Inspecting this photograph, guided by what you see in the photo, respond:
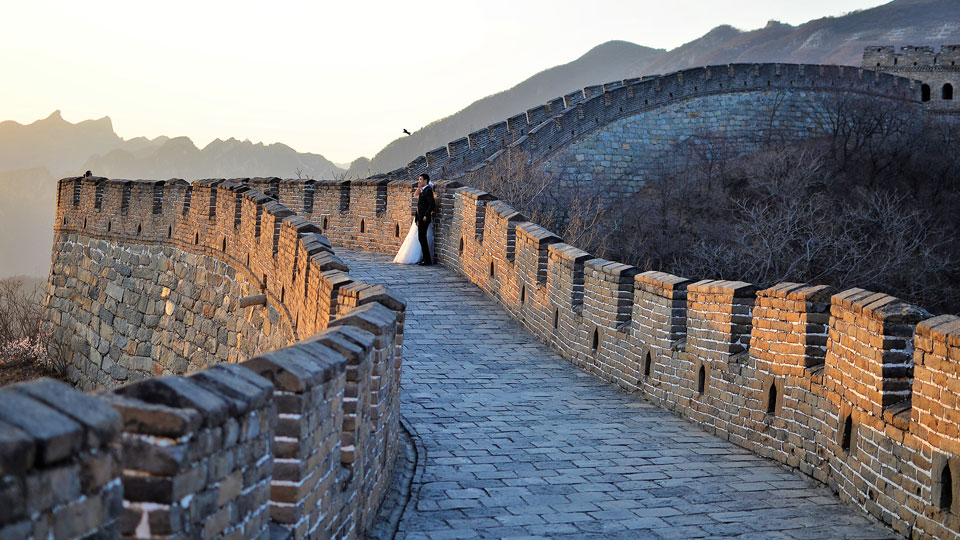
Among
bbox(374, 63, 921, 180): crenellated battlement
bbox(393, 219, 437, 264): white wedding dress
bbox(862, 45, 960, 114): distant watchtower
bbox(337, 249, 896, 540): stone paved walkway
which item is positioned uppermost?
bbox(862, 45, 960, 114): distant watchtower

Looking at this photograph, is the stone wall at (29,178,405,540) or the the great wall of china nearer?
the stone wall at (29,178,405,540)

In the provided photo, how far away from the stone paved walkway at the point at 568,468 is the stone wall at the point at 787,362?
0.60 ft

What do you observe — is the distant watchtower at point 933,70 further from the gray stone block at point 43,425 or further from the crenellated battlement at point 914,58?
the gray stone block at point 43,425

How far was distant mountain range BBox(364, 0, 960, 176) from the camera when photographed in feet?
298

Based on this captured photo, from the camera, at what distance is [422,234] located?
15211 mm

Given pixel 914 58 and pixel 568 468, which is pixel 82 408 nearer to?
pixel 568 468

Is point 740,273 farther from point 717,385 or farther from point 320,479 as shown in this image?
point 320,479

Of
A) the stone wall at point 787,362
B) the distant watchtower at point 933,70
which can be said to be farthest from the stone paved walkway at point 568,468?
the distant watchtower at point 933,70

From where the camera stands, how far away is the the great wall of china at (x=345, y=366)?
102 inches

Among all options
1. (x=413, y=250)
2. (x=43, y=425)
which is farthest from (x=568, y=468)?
(x=413, y=250)

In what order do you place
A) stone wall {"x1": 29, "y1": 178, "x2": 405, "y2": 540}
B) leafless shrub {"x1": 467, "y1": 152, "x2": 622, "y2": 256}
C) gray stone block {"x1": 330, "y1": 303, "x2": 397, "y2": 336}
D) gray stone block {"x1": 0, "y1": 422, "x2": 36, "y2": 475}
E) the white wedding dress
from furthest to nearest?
1. leafless shrub {"x1": 467, "y1": 152, "x2": 622, "y2": 256}
2. the white wedding dress
3. gray stone block {"x1": 330, "y1": 303, "x2": 397, "y2": 336}
4. stone wall {"x1": 29, "y1": 178, "x2": 405, "y2": 540}
5. gray stone block {"x1": 0, "y1": 422, "x2": 36, "y2": 475}

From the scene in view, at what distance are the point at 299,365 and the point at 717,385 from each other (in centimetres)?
493

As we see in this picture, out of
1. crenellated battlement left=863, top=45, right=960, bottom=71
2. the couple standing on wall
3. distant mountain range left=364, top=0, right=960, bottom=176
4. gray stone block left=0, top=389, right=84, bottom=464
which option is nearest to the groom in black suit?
the couple standing on wall

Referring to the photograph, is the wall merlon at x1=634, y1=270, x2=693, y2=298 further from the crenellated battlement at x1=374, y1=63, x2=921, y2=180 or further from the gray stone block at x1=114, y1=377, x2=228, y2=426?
the crenellated battlement at x1=374, y1=63, x2=921, y2=180
